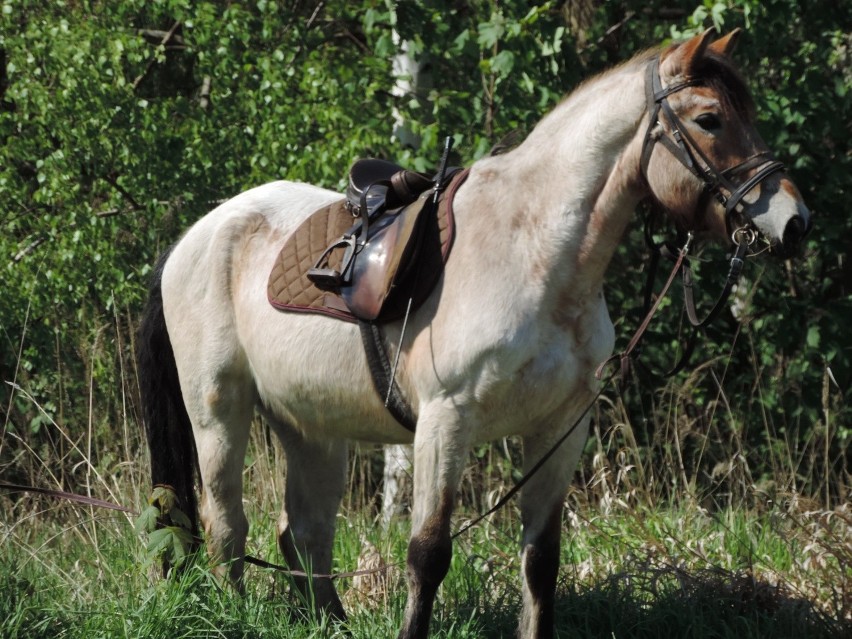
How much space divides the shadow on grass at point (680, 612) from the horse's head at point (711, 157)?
153 cm

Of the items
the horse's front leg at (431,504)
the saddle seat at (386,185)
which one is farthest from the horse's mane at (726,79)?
the horse's front leg at (431,504)

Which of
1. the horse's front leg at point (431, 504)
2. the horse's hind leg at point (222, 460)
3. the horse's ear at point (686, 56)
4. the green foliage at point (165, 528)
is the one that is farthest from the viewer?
the horse's hind leg at point (222, 460)

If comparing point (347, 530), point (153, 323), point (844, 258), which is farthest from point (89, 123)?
point (844, 258)

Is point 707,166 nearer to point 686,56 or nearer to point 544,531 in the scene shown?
point 686,56

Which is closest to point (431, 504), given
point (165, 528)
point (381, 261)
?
point (381, 261)

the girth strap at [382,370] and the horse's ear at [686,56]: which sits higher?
the horse's ear at [686,56]

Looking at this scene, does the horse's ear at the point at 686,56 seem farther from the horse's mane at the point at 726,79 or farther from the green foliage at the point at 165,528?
the green foliage at the point at 165,528

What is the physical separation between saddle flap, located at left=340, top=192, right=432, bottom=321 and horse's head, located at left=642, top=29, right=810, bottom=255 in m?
0.82

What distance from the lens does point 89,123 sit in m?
6.89

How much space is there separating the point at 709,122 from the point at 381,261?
1160mm

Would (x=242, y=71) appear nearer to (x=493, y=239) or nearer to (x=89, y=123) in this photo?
(x=89, y=123)

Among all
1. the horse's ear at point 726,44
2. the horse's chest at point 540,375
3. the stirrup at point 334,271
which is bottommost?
the horse's chest at point 540,375

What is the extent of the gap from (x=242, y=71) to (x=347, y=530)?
10.6 feet

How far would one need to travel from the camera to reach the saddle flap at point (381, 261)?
3633 mm
